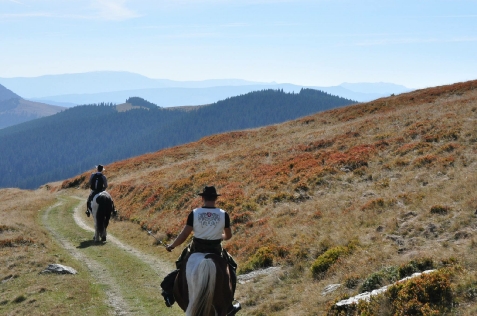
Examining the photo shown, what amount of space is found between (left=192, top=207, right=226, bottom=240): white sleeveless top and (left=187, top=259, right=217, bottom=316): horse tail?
690 millimetres

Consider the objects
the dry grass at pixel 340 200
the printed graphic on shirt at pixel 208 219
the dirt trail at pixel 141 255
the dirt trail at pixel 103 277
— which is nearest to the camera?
the printed graphic on shirt at pixel 208 219

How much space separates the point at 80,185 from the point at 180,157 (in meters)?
14.3

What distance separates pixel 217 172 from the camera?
32375 mm

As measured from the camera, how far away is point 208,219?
912 centimetres

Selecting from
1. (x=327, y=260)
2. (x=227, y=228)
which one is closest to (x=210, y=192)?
(x=227, y=228)

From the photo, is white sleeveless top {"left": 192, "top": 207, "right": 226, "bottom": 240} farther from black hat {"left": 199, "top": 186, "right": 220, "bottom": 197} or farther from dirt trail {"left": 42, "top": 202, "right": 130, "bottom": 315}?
dirt trail {"left": 42, "top": 202, "right": 130, "bottom": 315}

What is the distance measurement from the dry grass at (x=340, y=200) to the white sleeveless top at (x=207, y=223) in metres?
3.19

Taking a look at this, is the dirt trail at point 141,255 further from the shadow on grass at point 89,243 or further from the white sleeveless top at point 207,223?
the white sleeveless top at point 207,223

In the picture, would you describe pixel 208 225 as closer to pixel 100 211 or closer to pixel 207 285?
pixel 207 285

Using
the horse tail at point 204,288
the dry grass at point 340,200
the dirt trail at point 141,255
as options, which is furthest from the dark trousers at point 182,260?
the dirt trail at point 141,255

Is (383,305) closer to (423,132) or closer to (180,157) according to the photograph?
(423,132)

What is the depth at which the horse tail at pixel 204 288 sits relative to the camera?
8.51 metres

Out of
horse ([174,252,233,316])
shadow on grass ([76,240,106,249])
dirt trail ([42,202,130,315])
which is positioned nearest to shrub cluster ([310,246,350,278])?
horse ([174,252,233,316])

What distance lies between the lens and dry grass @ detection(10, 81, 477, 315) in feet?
38.2
